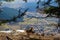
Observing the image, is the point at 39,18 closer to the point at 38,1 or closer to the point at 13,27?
the point at 38,1

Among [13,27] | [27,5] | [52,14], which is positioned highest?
[27,5]

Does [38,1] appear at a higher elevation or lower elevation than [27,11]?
higher

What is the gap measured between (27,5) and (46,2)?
0.30 metres

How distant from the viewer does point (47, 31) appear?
2166 mm

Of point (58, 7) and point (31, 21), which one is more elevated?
point (58, 7)

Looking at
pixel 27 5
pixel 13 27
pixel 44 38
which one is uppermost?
pixel 27 5

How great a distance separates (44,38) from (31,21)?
328mm

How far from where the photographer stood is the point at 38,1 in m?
2.20

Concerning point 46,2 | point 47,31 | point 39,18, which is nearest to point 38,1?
point 46,2

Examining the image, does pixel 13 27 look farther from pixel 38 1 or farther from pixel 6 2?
pixel 38 1

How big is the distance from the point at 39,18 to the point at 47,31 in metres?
0.24

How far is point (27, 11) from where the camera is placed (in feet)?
7.27

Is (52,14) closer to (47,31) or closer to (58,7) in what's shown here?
(58,7)

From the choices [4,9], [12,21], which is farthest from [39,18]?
[4,9]
